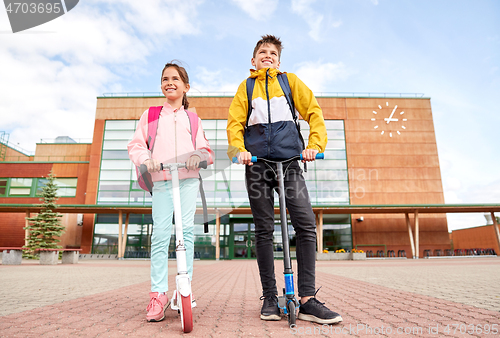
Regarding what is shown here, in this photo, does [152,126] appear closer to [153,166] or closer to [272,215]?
[153,166]

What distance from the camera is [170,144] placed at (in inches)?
111

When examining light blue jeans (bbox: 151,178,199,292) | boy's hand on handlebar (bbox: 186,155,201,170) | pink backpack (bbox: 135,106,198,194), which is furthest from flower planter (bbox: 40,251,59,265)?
boy's hand on handlebar (bbox: 186,155,201,170)

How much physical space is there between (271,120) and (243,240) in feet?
74.4

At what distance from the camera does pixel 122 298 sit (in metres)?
3.63

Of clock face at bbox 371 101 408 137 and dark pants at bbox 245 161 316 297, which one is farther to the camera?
clock face at bbox 371 101 408 137

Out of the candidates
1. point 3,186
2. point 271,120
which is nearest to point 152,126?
point 271,120

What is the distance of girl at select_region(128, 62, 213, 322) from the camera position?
2.56 m

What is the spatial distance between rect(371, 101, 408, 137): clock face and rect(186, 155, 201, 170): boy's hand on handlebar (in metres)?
28.3

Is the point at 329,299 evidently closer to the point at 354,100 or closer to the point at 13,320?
the point at 13,320

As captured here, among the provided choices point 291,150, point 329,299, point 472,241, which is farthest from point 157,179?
point 472,241

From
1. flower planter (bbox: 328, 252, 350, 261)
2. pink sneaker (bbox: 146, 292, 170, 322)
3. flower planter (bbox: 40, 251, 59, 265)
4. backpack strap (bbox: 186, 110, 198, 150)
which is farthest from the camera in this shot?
flower planter (bbox: 328, 252, 350, 261)

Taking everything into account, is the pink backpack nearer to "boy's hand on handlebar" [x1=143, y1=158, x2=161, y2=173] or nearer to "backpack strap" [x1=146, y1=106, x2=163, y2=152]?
"backpack strap" [x1=146, y1=106, x2=163, y2=152]

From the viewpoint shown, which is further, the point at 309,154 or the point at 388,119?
the point at 388,119

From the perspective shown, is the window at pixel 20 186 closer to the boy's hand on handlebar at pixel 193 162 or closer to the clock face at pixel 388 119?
the clock face at pixel 388 119
